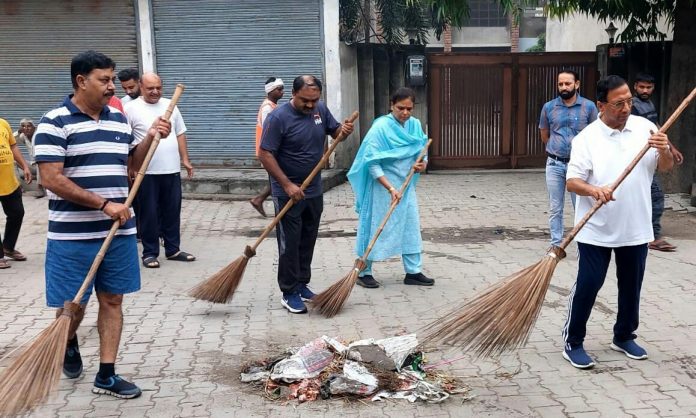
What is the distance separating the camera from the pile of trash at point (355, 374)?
162 inches

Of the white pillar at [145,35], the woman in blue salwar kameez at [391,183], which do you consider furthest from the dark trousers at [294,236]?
the white pillar at [145,35]

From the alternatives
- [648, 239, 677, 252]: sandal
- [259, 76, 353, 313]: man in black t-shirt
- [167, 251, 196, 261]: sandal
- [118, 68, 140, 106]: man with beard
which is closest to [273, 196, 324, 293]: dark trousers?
[259, 76, 353, 313]: man in black t-shirt

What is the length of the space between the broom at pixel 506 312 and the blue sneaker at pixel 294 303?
5.36 ft

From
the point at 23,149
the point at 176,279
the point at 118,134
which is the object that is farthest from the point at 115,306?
the point at 23,149

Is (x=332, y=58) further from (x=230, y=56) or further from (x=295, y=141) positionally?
(x=295, y=141)

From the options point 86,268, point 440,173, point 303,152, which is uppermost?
point 303,152

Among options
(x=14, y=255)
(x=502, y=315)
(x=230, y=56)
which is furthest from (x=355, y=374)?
(x=230, y=56)

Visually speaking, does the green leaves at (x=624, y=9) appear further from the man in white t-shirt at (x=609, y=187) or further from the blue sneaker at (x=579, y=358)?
the blue sneaker at (x=579, y=358)

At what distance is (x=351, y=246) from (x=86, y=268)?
427 centimetres

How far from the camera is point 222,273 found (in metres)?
5.62

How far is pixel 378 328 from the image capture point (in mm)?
5316

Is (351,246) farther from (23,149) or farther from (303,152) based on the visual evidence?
(23,149)

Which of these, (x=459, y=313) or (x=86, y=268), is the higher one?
(x=86, y=268)

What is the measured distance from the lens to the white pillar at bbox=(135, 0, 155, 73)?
39.2 ft
